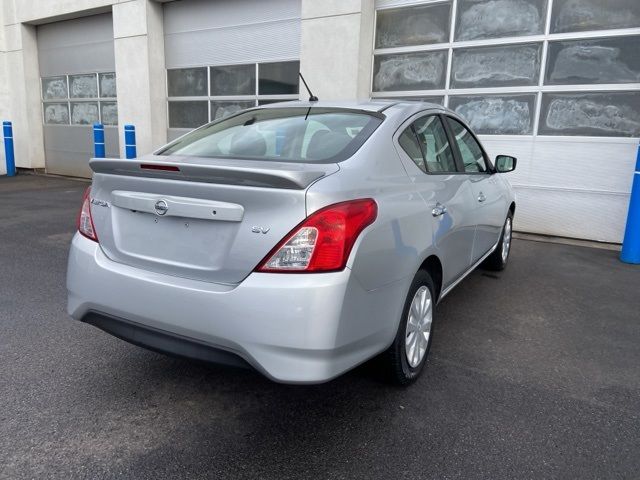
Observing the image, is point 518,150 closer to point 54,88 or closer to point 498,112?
point 498,112

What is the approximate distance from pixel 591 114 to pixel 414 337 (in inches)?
222

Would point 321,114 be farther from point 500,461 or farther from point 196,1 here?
point 196,1

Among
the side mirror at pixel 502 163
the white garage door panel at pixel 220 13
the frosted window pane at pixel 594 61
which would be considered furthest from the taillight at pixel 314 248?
the white garage door panel at pixel 220 13

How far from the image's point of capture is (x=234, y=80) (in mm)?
10602

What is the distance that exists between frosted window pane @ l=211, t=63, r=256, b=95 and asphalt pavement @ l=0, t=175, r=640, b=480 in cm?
720

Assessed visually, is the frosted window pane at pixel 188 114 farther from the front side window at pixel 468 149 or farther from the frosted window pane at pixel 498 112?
the front side window at pixel 468 149

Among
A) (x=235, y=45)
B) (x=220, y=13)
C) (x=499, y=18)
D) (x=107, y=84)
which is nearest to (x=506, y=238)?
(x=499, y=18)

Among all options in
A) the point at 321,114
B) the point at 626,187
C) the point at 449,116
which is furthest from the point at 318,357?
the point at 626,187

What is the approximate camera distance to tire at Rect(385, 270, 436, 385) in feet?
8.73

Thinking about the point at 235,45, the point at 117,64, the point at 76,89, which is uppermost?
the point at 235,45

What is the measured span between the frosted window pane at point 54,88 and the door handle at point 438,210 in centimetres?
1367

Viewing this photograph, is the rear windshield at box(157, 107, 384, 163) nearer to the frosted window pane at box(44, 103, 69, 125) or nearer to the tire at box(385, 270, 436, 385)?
the tire at box(385, 270, 436, 385)

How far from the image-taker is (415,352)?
115 inches

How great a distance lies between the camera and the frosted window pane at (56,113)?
46.0ft
